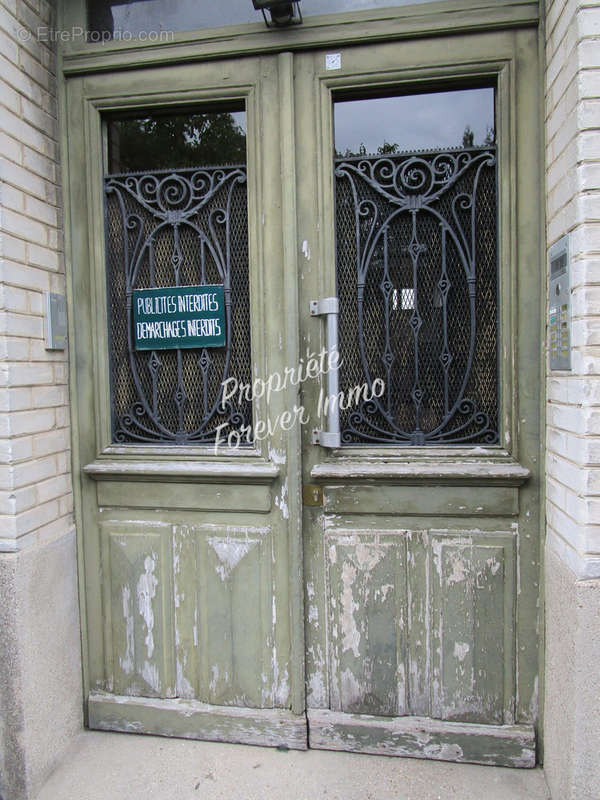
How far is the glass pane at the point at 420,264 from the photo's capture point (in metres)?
2.38

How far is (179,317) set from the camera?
2.57 meters

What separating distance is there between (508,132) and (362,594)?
81.4 inches

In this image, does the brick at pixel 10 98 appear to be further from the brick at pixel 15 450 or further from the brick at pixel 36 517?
the brick at pixel 36 517

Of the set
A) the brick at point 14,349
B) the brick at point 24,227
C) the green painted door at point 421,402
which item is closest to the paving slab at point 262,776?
the green painted door at point 421,402

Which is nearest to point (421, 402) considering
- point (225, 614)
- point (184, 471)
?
point (184, 471)

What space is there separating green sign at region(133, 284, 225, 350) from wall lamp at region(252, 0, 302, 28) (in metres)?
1.12

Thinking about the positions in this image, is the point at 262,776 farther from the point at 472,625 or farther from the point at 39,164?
the point at 39,164

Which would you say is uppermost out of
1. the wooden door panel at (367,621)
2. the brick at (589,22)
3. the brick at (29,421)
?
the brick at (589,22)

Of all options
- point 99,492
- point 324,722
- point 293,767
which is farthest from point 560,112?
point 293,767

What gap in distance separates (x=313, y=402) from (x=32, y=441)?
121cm

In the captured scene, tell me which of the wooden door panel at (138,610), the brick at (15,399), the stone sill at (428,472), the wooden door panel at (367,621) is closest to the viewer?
the brick at (15,399)

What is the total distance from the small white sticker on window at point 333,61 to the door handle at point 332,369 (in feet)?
3.24

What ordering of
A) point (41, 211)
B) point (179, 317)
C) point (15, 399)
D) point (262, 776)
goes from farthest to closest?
1. point (179, 317)
2. point (41, 211)
3. point (262, 776)
4. point (15, 399)

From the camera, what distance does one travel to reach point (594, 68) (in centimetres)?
185
